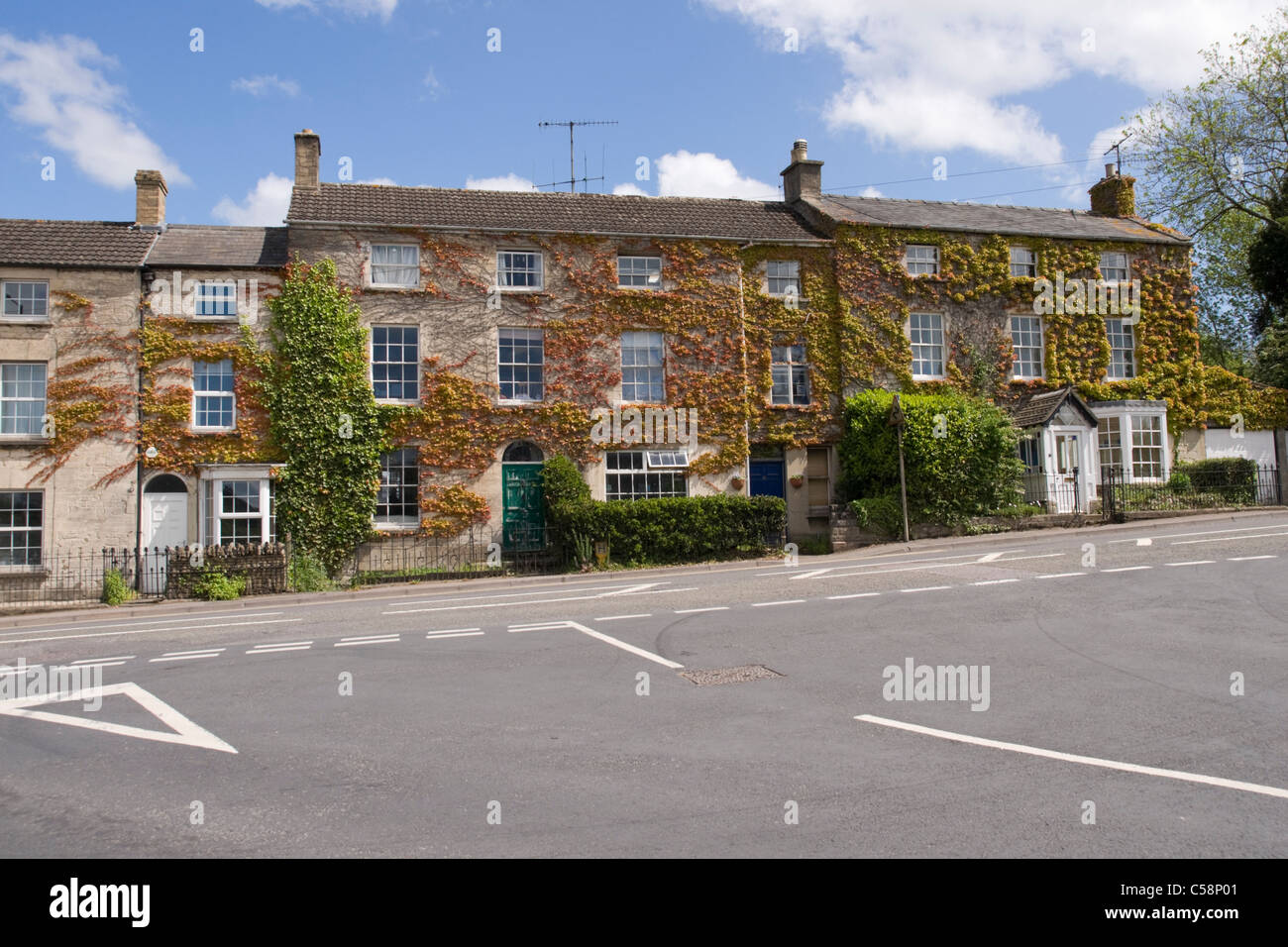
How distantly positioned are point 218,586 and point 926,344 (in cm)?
2208

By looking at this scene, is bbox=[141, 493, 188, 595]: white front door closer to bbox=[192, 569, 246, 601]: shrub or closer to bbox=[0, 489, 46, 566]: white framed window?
bbox=[192, 569, 246, 601]: shrub

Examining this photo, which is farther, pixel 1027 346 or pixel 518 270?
pixel 1027 346

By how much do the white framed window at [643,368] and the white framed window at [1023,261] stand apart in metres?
13.0

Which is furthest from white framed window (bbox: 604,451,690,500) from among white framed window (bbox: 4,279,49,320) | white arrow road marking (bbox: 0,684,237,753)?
white arrow road marking (bbox: 0,684,237,753)

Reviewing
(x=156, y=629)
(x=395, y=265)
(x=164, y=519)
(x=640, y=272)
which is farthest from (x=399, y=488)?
(x=156, y=629)

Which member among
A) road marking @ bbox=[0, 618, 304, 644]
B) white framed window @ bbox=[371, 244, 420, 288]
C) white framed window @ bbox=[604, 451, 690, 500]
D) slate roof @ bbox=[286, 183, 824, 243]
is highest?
slate roof @ bbox=[286, 183, 824, 243]

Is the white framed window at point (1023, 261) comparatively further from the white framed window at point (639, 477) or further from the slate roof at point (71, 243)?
the slate roof at point (71, 243)

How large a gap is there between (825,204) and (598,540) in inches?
587

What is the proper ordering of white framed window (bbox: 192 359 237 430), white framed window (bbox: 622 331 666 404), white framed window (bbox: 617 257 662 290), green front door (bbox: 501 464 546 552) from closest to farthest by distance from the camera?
white framed window (bbox: 192 359 237 430) → green front door (bbox: 501 464 546 552) → white framed window (bbox: 622 331 666 404) → white framed window (bbox: 617 257 662 290)

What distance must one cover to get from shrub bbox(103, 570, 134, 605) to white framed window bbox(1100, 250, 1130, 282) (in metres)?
31.6

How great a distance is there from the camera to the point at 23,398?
22.2 m

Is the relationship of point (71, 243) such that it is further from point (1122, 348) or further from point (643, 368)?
point (1122, 348)

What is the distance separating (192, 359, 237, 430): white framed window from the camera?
22750 mm

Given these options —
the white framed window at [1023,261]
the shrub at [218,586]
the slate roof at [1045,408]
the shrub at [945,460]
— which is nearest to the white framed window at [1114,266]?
the white framed window at [1023,261]
